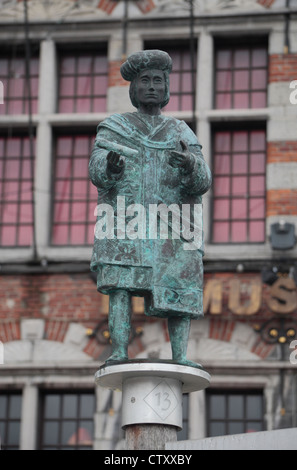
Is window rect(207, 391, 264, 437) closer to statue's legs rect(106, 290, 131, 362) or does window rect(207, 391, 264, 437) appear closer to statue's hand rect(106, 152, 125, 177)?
statue's legs rect(106, 290, 131, 362)

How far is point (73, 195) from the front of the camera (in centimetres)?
1517

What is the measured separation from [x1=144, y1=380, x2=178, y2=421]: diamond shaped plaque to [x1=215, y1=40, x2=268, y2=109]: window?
8239 millimetres

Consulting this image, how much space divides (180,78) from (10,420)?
Answer: 4.57 metres

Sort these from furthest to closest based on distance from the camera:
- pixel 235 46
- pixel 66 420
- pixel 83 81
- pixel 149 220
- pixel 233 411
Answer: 1. pixel 83 81
2. pixel 235 46
3. pixel 66 420
4. pixel 233 411
5. pixel 149 220

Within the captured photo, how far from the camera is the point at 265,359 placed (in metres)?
14.0

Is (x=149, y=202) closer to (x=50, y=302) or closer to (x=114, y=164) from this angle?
(x=114, y=164)

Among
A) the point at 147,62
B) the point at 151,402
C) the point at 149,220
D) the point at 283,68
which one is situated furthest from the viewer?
the point at 283,68

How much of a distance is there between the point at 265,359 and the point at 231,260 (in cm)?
120

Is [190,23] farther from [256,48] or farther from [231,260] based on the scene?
[231,260]

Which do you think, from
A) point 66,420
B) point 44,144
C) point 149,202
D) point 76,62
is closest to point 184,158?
point 149,202

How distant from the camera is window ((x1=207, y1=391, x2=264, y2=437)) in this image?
14.0 meters

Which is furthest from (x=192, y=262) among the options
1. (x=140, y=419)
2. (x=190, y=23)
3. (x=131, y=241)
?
(x=190, y=23)

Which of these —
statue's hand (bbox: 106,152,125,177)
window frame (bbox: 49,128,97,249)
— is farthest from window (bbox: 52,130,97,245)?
statue's hand (bbox: 106,152,125,177)

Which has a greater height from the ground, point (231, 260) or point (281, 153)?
point (281, 153)
